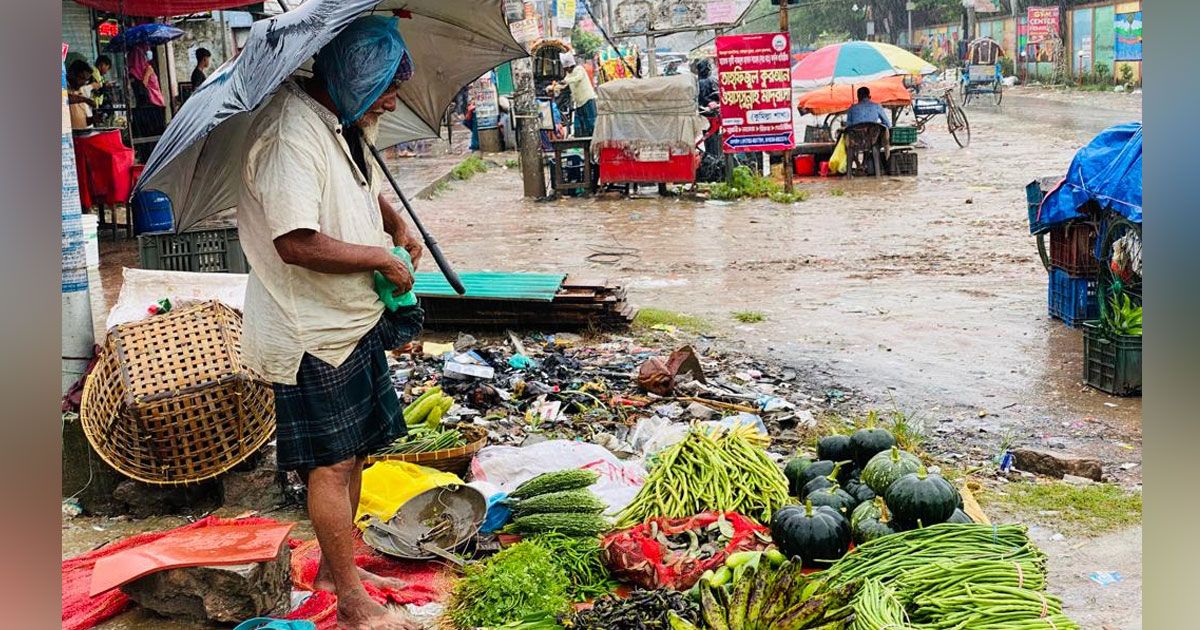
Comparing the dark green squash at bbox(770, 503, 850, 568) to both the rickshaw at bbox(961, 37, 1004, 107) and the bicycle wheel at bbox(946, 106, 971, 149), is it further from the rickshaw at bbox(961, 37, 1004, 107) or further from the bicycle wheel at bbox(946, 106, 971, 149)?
the rickshaw at bbox(961, 37, 1004, 107)

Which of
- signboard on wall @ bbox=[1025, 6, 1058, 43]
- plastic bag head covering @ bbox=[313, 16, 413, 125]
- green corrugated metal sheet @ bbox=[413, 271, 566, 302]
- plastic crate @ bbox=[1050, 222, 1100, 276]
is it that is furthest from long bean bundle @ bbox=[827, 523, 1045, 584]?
signboard on wall @ bbox=[1025, 6, 1058, 43]

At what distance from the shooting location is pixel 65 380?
5.69 metres

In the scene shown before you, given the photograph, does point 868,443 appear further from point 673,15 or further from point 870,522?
point 673,15

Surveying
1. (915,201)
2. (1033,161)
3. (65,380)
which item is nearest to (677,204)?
(915,201)

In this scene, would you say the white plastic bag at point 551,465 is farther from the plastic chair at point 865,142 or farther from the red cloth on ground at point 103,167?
the plastic chair at point 865,142

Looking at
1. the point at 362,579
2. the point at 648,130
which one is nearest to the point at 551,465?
the point at 362,579

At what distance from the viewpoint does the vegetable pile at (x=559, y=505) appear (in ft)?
14.9

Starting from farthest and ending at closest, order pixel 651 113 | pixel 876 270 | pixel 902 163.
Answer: pixel 902 163 < pixel 651 113 < pixel 876 270

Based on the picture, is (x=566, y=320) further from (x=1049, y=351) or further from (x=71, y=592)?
(x=71, y=592)

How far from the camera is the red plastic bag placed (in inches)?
163

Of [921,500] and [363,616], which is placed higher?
[921,500]

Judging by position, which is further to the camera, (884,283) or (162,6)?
(162,6)

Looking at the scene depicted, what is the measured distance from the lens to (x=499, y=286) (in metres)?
8.60

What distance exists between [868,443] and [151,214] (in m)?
5.37
